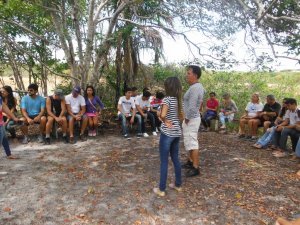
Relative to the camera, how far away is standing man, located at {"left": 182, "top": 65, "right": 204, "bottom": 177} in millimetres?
4293

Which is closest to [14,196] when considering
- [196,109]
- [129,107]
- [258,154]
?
[196,109]

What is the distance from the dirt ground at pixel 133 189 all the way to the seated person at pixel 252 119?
1.18m

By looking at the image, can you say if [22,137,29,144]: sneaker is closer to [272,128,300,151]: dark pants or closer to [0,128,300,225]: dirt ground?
[0,128,300,225]: dirt ground

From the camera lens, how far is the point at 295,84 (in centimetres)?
1362

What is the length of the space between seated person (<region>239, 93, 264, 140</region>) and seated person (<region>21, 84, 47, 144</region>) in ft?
16.6

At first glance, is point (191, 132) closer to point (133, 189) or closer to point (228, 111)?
point (133, 189)

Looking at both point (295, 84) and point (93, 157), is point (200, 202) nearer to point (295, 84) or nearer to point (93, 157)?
point (93, 157)

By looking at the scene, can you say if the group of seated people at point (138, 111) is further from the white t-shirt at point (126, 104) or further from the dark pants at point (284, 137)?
the dark pants at point (284, 137)

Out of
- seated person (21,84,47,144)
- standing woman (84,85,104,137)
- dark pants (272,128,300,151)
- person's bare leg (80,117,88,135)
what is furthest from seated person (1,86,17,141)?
dark pants (272,128,300,151)

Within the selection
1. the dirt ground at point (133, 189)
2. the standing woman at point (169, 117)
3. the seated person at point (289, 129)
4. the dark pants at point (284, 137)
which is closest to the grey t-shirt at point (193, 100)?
Answer: the standing woman at point (169, 117)

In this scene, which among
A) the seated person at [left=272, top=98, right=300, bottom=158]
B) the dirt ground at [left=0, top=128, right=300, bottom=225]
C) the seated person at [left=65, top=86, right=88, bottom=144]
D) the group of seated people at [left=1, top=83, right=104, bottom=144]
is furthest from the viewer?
the seated person at [left=65, top=86, right=88, bottom=144]

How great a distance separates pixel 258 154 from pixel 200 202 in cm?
286

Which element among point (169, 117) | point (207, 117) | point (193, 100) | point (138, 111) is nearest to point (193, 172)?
point (193, 100)

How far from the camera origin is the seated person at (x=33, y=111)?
679cm
